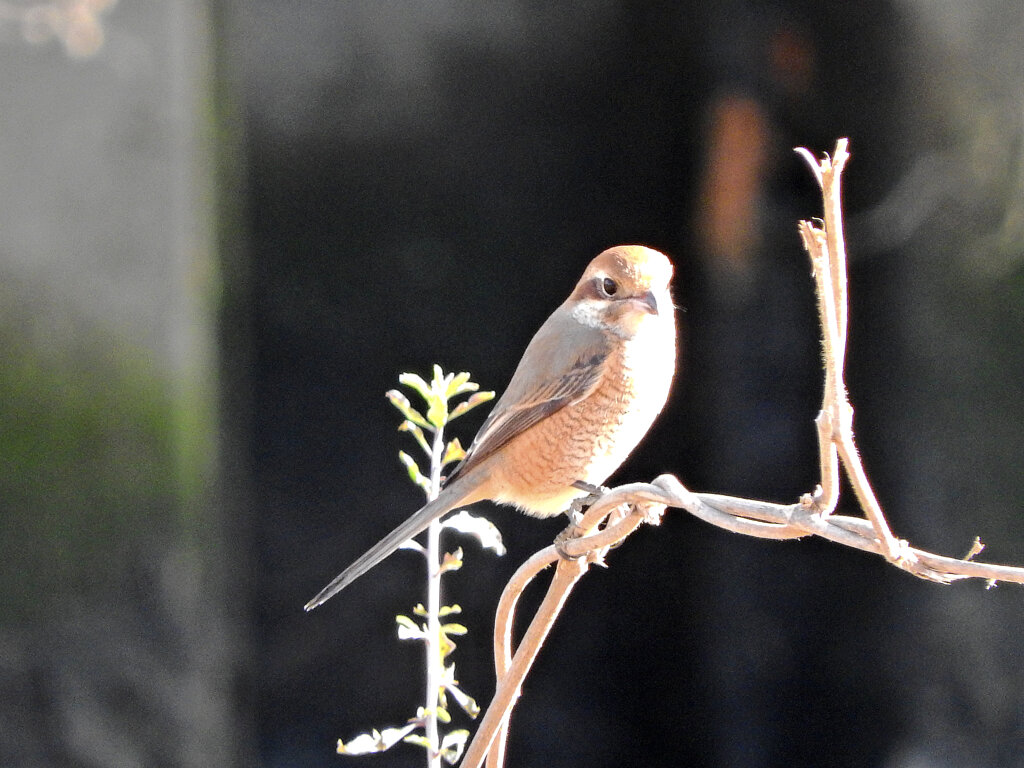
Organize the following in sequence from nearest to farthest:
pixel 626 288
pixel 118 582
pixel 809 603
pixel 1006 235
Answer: pixel 626 288 < pixel 1006 235 < pixel 118 582 < pixel 809 603

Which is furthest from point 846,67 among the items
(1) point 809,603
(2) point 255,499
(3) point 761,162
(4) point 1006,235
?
(2) point 255,499

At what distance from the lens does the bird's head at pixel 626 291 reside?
222 centimetres

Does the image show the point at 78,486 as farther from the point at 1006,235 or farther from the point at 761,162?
the point at 1006,235

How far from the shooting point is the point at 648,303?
2236 millimetres

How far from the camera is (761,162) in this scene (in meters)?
3.91

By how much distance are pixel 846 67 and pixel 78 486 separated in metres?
2.70

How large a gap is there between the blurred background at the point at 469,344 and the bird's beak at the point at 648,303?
1644 mm

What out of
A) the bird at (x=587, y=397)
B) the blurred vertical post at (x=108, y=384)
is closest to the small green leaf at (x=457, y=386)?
the bird at (x=587, y=397)

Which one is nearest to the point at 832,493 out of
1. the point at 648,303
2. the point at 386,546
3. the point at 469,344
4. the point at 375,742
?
the point at 375,742

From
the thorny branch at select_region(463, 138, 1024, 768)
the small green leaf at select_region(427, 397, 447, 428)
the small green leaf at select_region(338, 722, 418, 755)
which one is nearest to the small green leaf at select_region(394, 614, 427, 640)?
the small green leaf at select_region(338, 722, 418, 755)

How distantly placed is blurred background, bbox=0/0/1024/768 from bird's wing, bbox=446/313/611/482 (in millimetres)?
1553

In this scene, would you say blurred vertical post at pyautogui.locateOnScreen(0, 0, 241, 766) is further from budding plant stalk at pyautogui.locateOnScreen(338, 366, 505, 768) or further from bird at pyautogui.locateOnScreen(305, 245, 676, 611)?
budding plant stalk at pyautogui.locateOnScreen(338, 366, 505, 768)

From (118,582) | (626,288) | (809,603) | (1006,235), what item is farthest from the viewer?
(809,603)

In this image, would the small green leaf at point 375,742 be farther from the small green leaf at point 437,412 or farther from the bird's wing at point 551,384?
the bird's wing at point 551,384
